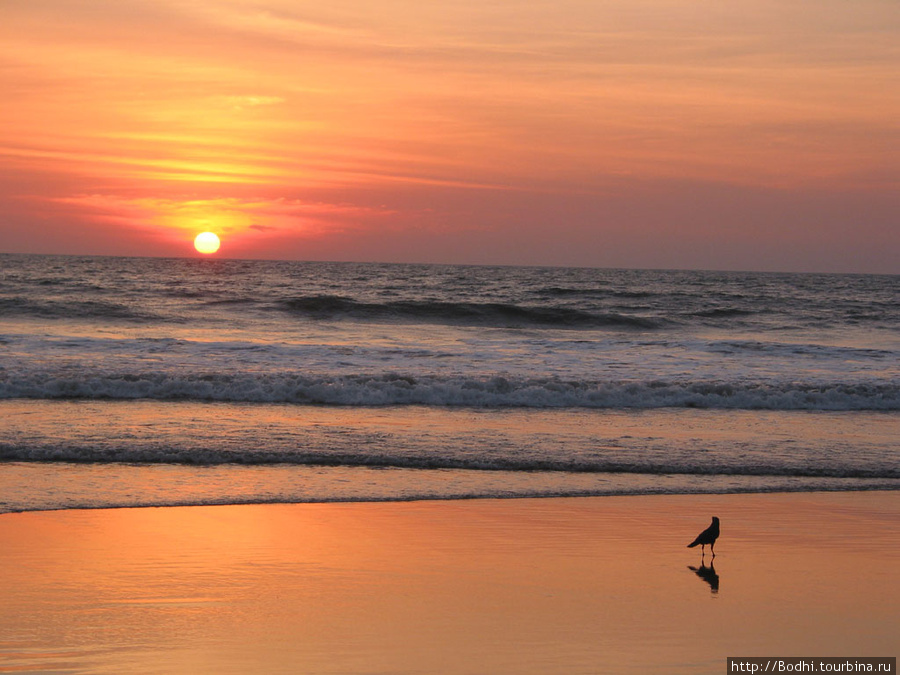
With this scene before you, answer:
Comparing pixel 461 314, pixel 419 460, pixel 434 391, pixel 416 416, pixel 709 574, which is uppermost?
pixel 461 314

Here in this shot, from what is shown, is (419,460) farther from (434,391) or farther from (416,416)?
(434,391)

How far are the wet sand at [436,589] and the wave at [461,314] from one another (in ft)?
94.7

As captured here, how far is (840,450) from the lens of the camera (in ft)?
38.5

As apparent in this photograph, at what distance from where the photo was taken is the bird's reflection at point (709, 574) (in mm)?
6238

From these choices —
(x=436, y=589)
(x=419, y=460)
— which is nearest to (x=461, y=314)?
(x=419, y=460)

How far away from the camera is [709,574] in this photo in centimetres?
651

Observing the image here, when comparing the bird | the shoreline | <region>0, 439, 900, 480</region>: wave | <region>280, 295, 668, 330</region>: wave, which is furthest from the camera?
<region>280, 295, 668, 330</region>: wave

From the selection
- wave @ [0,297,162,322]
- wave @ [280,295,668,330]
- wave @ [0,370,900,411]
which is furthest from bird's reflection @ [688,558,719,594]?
wave @ [280,295,668,330]

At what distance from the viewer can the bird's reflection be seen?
20.5 ft

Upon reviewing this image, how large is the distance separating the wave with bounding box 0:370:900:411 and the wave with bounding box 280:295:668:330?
66.4 ft

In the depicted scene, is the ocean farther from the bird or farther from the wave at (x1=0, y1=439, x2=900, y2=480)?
the bird

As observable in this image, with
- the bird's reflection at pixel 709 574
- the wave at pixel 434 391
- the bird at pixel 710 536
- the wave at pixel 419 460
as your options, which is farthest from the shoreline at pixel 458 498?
the wave at pixel 434 391

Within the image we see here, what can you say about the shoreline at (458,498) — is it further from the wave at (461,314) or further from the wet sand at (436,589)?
the wave at (461,314)

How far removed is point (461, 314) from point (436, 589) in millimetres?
33100
